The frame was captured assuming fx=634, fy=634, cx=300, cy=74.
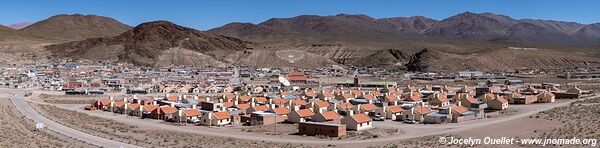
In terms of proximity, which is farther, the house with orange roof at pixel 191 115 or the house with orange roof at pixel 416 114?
the house with orange roof at pixel 191 115

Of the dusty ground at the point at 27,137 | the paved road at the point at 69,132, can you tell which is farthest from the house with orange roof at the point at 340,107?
the dusty ground at the point at 27,137

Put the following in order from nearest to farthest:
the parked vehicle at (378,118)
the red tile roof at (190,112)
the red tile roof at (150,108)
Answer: the parked vehicle at (378,118) < the red tile roof at (190,112) < the red tile roof at (150,108)

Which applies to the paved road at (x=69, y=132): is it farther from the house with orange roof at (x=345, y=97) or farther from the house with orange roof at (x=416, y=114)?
the house with orange roof at (x=345, y=97)

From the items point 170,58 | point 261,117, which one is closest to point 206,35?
point 170,58

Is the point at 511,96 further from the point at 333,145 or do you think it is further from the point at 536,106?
the point at 333,145

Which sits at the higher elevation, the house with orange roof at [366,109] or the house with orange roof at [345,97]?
the house with orange roof at [345,97]

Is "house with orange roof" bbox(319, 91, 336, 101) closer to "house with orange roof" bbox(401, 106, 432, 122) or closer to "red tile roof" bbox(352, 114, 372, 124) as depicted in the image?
"house with orange roof" bbox(401, 106, 432, 122)
